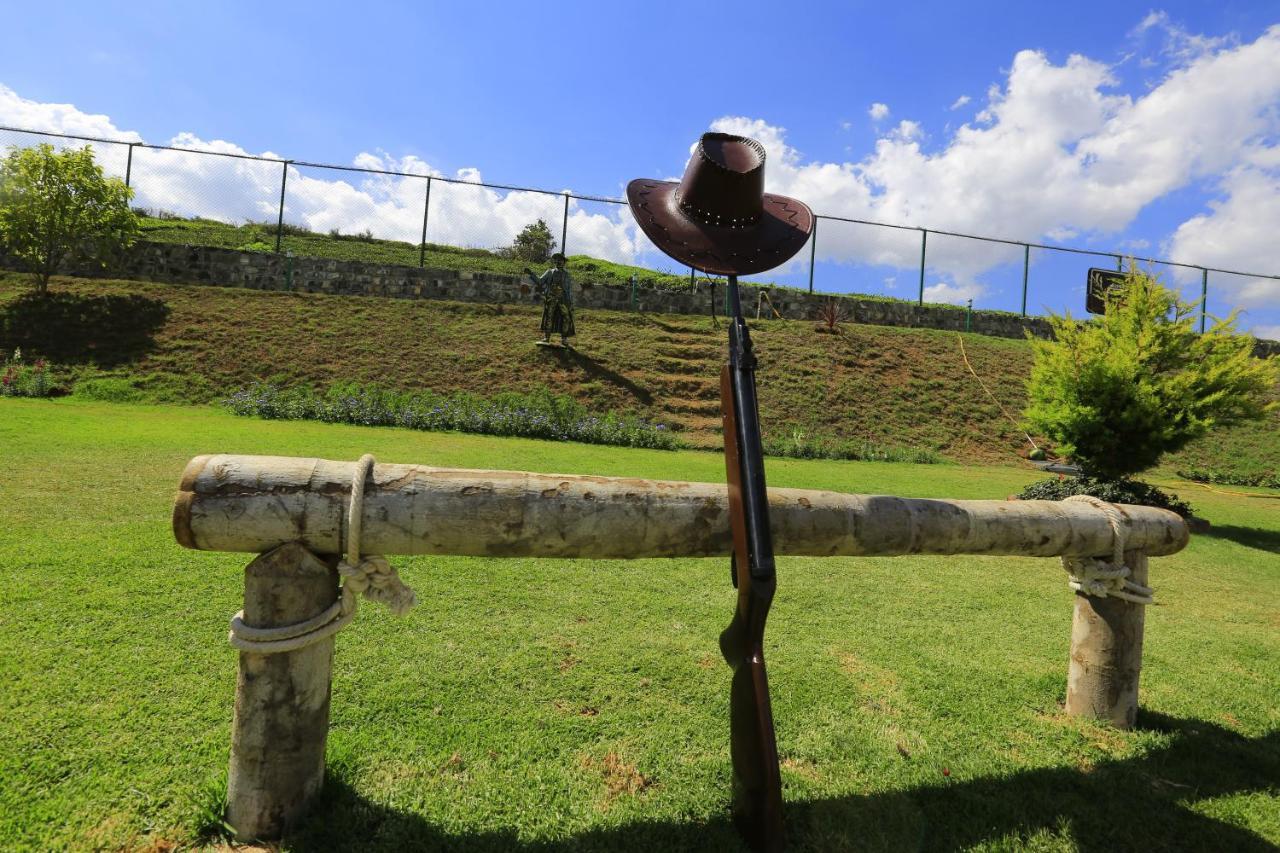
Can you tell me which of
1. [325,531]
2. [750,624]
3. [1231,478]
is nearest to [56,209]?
[325,531]

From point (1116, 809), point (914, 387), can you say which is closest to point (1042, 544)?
point (1116, 809)

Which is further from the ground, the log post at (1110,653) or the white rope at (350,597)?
the white rope at (350,597)

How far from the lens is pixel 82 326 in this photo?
45.6 feet

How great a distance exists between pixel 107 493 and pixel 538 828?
478cm

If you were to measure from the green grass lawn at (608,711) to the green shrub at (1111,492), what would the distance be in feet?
13.3

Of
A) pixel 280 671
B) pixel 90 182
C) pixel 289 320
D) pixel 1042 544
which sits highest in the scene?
pixel 90 182

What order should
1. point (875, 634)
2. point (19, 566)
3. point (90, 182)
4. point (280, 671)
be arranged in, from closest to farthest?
point (280, 671), point (19, 566), point (875, 634), point (90, 182)

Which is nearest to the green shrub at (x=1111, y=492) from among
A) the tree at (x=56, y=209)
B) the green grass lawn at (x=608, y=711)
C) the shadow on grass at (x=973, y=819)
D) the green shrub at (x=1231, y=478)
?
the green grass lawn at (x=608, y=711)

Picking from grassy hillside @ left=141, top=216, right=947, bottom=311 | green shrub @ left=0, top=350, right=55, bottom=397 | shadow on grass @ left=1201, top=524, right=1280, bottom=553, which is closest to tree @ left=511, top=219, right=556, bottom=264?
grassy hillside @ left=141, top=216, right=947, bottom=311

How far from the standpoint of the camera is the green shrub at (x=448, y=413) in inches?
461

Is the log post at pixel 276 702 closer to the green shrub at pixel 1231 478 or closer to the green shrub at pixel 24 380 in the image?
the green shrub at pixel 24 380

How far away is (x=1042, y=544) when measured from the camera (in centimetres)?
242

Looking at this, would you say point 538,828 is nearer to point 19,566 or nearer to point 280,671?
point 280,671

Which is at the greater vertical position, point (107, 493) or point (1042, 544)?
point (1042, 544)
